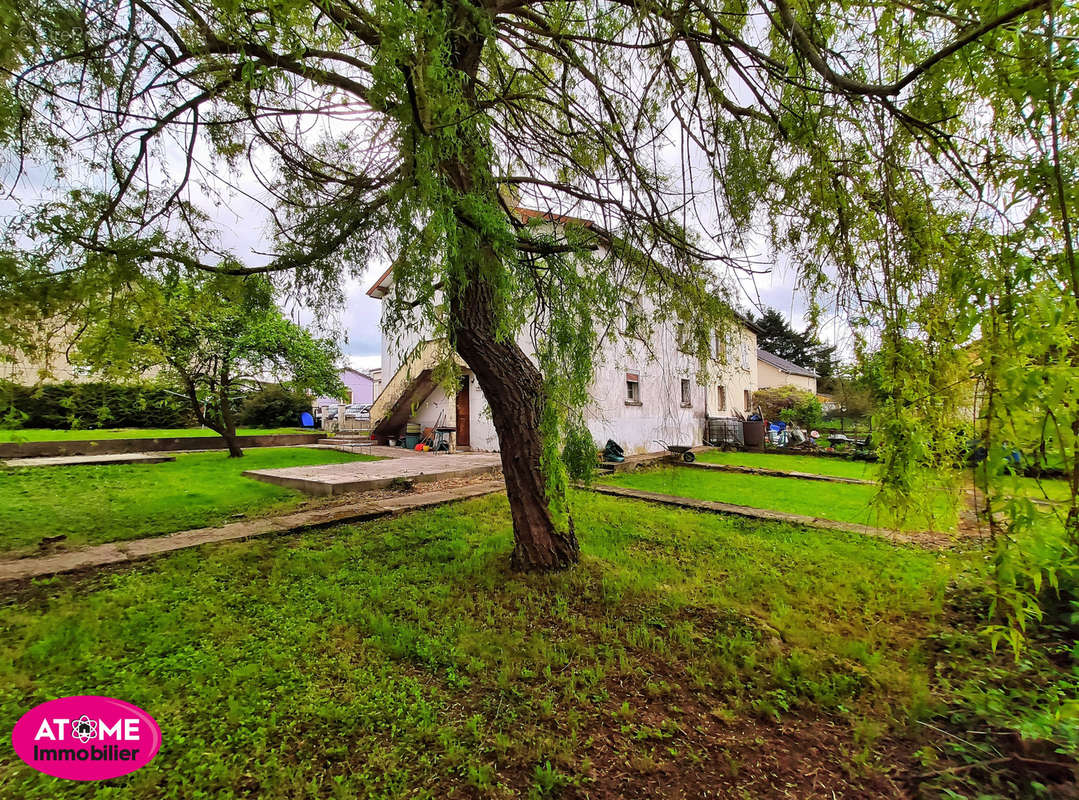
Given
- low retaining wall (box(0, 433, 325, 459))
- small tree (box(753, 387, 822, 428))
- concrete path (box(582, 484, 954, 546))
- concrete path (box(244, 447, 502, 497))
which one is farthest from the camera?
small tree (box(753, 387, 822, 428))

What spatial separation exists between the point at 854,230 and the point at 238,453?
522 inches

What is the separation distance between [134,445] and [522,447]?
14.0 meters

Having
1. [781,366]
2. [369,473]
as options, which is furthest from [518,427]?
[781,366]

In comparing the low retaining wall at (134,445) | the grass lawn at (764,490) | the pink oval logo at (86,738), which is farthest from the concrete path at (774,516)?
the low retaining wall at (134,445)

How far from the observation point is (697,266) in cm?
359

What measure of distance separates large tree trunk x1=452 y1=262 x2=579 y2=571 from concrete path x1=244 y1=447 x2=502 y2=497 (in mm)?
4780

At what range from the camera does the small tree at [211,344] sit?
3680 millimetres

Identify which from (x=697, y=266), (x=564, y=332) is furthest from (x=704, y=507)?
(x=564, y=332)

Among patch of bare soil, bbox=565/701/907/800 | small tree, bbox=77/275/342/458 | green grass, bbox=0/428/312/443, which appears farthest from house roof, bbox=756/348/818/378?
green grass, bbox=0/428/312/443

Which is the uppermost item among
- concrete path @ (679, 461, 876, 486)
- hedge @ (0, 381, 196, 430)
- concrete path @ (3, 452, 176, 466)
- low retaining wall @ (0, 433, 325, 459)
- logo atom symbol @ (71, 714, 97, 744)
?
hedge @ (0, 381, 196, 430)

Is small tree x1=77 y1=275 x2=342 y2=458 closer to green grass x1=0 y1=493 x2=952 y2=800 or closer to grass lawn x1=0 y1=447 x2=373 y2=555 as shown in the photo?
grass lawn x1=0 y1=447 x2=373 y2=555

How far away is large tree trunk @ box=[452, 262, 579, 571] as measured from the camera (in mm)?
3689

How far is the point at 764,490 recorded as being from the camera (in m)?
8.47

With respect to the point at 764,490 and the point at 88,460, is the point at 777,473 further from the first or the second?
the point at 88,460
